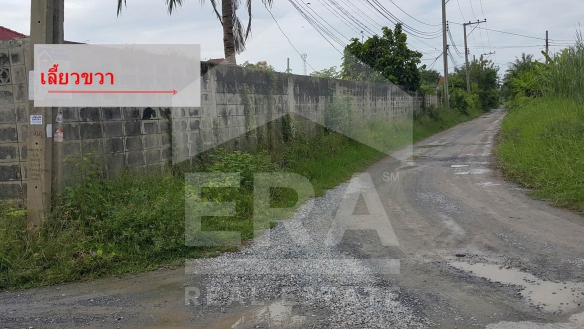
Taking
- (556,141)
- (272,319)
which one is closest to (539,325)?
(272,319)

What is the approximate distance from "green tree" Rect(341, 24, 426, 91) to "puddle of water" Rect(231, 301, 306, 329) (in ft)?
64.5

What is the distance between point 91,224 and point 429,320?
12.7 feet

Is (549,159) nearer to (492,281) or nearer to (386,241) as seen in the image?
(386,241)

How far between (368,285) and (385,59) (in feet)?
65.5

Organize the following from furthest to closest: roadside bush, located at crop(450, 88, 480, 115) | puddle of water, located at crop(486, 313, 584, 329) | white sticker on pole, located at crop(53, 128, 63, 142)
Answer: roadside bush, located at crop(450, 88, 480, 115) → white sticker on pole, located at crop(53, 128, 63, 142) → puddle of water, located at crop(486, 313, 584, 329)

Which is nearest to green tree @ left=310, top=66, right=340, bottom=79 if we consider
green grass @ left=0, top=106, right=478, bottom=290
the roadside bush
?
green grass @ left=0, top=106, right=478, bottom=290

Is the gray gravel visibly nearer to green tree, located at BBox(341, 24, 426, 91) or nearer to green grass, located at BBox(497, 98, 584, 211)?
green grass, located at BBox(497, 98, 584, 211)

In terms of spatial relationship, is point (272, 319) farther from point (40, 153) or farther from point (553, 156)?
point (553, 156)

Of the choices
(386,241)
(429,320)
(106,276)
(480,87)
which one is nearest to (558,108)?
(386,241)

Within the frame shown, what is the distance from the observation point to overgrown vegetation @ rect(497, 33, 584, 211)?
27.5 feet

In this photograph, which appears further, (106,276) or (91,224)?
(91,224)

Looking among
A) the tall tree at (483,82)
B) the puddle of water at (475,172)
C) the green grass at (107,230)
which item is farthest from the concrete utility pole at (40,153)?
the tall tree at (483,82)

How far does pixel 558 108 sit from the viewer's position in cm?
1296

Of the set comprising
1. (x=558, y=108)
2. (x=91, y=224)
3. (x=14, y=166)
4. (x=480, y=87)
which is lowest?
(x=91, y=224)
